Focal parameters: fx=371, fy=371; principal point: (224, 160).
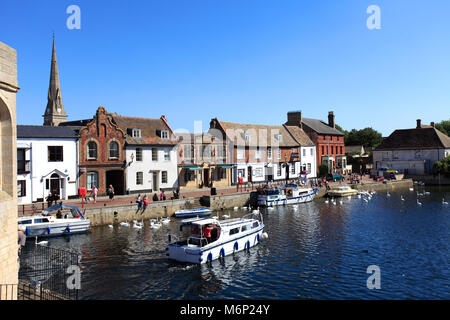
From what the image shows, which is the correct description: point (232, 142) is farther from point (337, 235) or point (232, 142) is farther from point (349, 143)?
point (349, 143)

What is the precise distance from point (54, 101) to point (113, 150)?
47024 millimetres

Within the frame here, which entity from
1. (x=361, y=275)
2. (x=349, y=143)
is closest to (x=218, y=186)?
(x=361, y=275)

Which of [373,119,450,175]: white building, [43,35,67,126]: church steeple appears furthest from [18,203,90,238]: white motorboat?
[373,119,450,175]: white building

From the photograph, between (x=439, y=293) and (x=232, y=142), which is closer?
(x=439, y=293)

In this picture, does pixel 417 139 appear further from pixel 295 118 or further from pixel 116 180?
pixel 116 180

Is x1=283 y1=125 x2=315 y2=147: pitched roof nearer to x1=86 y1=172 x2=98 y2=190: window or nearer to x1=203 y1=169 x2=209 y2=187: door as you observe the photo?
x1=203 y1=169 x2=209 y2=187: door

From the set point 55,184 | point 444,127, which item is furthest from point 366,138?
point 55,184

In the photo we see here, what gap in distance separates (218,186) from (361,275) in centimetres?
3414

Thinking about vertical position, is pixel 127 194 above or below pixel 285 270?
above

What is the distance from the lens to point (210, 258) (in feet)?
76.6

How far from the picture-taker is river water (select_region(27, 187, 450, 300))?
18.3 meters

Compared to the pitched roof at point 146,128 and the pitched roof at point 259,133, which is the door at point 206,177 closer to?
the pitched roof at point 146,128
